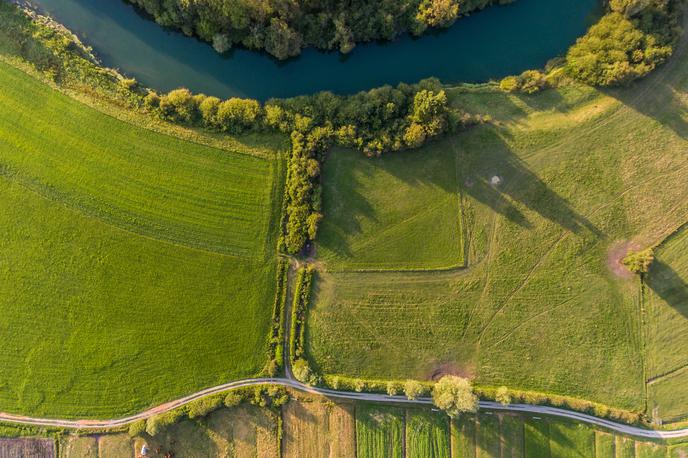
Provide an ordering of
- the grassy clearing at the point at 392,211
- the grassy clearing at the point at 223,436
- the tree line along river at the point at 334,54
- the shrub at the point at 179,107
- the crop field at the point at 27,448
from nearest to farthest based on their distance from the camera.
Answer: the shrub at the point at 179,107
the grassy clearing at the point at 392,211
the tree line along river at the point at 334,54
the grassy clearing at the point at 223,436
the crop field at the point at 27,448

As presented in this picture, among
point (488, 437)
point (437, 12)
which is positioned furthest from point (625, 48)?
point (488, 437)

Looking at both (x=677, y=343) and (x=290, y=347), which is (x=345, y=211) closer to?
(x=290, y=347)

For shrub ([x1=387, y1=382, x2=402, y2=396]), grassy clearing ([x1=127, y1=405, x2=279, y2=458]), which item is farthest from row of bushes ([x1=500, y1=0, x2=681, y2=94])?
grassy clearing ([x1=127, y1=405, x2=279, y2=458])

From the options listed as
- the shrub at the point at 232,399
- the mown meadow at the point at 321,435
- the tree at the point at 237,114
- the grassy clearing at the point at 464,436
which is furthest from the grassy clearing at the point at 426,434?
the tree at the point at 237,114

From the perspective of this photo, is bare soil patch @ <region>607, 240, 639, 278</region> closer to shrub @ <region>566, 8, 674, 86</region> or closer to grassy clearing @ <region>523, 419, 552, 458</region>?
shrub @ <region>566, 8, 674, 86</region>

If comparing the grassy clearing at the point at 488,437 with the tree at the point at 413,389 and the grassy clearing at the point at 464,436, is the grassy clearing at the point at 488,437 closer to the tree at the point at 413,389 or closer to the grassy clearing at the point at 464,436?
the grassy clearing at the point at 464,436

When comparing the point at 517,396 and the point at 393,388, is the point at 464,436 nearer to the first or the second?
the point at 517,396
